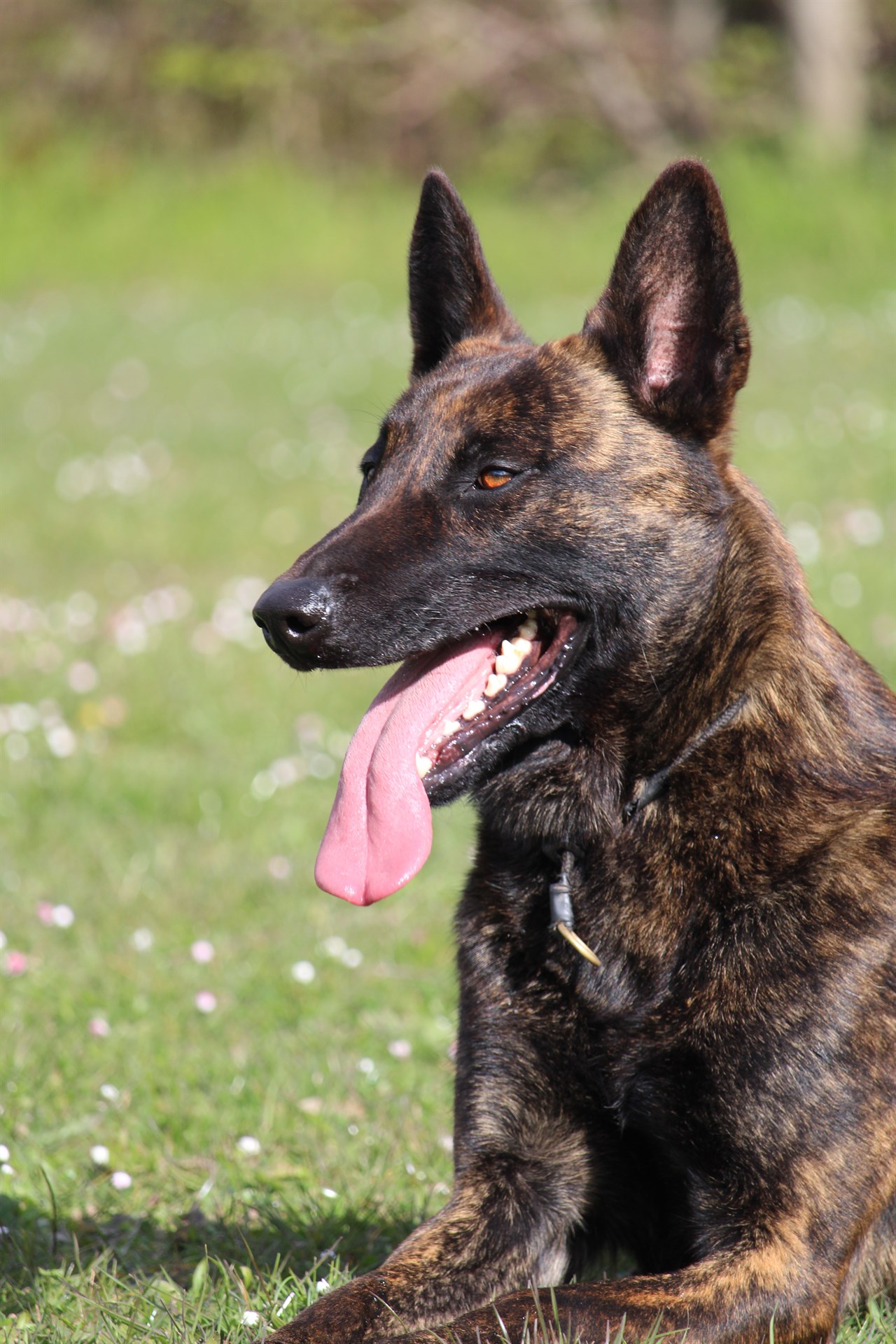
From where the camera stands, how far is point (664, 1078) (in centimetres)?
258

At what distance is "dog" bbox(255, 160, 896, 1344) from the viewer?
2510mm

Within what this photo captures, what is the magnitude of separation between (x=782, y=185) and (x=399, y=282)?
4.96 metres

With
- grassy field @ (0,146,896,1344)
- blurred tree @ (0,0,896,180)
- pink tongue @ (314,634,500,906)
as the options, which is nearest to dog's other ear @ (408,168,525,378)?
pink tongue @ (314,634,500,906)

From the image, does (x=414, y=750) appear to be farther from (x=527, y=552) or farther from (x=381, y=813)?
(x=527, y=552)

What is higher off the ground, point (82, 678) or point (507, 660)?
point (507, 660)

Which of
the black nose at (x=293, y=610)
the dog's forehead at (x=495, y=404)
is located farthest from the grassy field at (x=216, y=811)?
the dog's forehead at (x=495, y=404)

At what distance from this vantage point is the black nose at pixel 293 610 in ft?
8.85

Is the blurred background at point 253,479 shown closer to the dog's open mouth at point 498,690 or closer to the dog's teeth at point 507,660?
the dog's open mouth at point 498,690

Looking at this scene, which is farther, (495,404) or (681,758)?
(495,404)

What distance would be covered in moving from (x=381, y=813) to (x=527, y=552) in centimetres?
56

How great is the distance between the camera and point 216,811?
5754mm

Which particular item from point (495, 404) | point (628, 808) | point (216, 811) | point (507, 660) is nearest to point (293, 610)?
point (507, 660)

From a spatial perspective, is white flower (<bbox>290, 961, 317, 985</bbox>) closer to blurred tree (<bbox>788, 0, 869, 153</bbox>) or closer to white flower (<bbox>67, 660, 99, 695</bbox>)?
white flower (<bbox>67, 660, 99, 695</bbox>)

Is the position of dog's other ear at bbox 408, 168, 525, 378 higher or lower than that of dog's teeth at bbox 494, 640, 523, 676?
higher
